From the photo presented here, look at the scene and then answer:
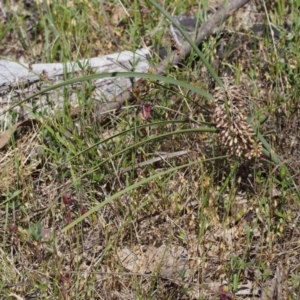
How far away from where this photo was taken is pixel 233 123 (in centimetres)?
290

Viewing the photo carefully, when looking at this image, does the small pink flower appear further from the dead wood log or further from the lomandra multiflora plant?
the lomandra multiflora plant

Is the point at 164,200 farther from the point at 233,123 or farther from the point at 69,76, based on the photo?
the point at 69,76

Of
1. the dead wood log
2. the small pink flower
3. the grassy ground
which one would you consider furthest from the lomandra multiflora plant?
the dead wood log

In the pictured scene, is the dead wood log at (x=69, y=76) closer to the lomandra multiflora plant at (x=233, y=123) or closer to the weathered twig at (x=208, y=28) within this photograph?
the weathered twig at (x=208, y=28)

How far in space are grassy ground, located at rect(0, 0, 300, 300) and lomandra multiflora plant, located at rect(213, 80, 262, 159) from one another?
0.10m

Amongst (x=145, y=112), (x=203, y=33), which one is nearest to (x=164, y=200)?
(x=145, y=112)

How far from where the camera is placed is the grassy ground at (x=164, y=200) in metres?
2.82

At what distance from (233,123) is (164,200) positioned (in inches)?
19.3

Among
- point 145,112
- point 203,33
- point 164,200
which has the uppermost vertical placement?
point 203,33

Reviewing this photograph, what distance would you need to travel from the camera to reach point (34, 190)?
10.8 ft

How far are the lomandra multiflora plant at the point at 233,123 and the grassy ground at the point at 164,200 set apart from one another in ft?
0.33

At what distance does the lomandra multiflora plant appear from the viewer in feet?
9.40

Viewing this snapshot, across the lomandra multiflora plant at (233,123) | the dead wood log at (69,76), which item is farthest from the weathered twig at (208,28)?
the lomandra multiflora plant at (233,123)

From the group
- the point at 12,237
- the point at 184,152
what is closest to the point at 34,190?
the point at 12,237
